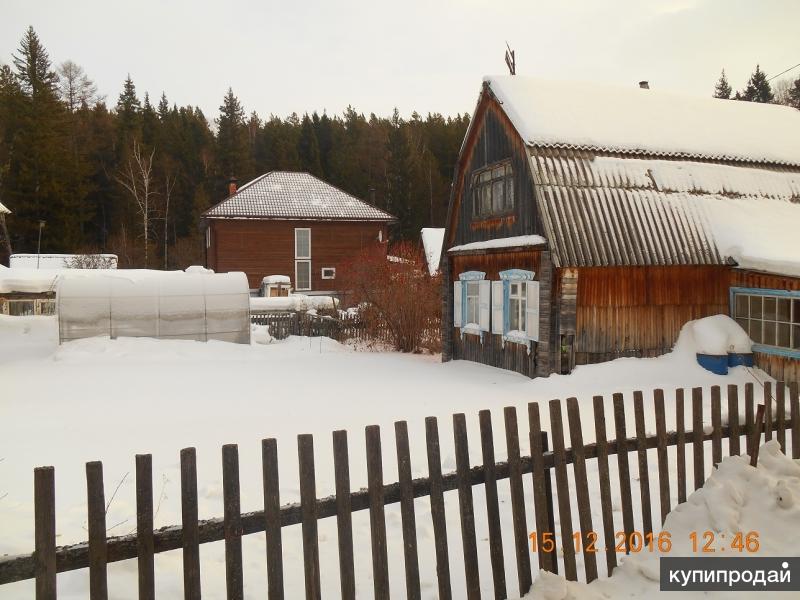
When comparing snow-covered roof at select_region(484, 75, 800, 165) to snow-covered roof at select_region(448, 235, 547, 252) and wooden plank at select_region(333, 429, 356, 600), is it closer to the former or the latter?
snow-covered roof at select_region(448, 235, 547, 252)

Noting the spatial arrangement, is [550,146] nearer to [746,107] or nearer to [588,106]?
[588,106]

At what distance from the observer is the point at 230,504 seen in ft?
9.79

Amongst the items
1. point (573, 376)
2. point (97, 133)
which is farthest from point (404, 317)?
point (97, 133)

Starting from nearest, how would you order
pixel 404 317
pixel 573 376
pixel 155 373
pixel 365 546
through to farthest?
pixel 365 546
pixel 573 376
pixel 155 373
pixel 404 317

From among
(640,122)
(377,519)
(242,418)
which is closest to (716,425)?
(377,519)

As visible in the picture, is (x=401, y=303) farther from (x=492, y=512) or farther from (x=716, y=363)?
(x=492, y=512)

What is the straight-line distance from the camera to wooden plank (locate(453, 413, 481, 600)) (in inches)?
138

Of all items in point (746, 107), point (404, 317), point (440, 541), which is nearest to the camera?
point (440, 541)

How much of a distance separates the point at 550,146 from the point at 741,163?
5.35 m

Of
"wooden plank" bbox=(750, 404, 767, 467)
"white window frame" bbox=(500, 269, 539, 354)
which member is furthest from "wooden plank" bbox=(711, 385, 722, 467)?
"white window frame" bbox=(500, 269, 539, 354)

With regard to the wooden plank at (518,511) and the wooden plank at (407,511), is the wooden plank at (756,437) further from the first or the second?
the wooden plank at (407,511)

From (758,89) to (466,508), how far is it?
72.3 m

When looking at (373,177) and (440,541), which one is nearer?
(440,541)

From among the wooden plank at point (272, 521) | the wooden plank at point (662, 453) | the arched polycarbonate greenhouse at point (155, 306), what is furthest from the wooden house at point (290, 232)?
the wooden plank at point (272, 521)
